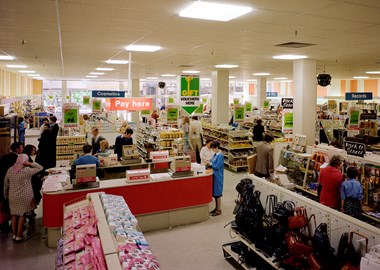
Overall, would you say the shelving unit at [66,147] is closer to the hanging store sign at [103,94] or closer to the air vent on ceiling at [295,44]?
the hanging store sign at [103,94]

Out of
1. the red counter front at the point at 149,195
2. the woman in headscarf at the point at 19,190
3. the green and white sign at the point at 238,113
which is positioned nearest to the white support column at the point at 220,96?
the green and white sign at the point at 238,113

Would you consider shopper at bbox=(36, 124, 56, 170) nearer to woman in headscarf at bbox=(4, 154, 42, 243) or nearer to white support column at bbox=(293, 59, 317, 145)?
woman in headscarf at bbox=(4, 154, 42, 243)

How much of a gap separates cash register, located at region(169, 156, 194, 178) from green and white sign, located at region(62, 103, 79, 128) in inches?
196

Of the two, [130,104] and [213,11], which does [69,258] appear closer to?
[213,11]

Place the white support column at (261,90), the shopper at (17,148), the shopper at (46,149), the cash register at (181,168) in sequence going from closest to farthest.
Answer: the shopper at (17,148), the cash register at (181,168), the shopper at (46,149), the white support column at (261,90)

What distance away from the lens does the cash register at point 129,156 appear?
7621 millimetres

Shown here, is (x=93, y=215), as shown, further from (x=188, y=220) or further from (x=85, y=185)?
(x=188, y=220)

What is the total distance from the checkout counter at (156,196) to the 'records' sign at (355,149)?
285 centimetres

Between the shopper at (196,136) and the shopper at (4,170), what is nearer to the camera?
the shopper at (4,170)

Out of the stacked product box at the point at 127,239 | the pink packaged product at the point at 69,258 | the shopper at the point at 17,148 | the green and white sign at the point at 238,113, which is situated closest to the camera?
the stacked product box at the point at 127,239

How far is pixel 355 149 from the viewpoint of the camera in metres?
6.70

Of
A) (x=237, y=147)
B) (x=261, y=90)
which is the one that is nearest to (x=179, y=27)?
(x=237, y=147)

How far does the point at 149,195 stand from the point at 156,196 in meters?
0.14

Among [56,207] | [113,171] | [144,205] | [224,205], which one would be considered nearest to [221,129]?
[224,205]
